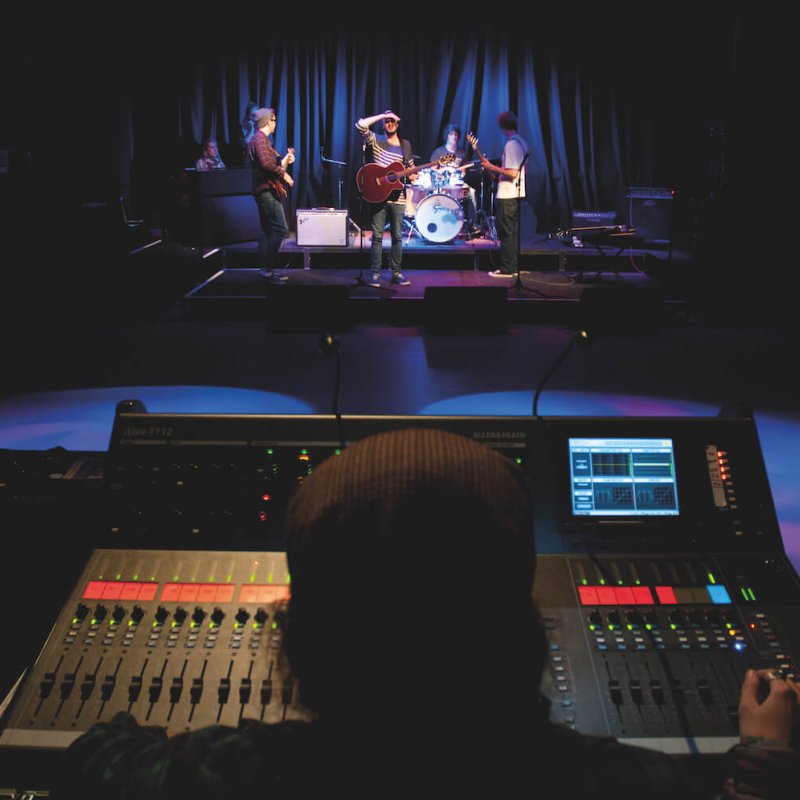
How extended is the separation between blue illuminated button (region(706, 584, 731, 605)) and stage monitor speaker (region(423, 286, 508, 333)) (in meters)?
5.63

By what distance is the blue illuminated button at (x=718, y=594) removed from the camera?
1.66m

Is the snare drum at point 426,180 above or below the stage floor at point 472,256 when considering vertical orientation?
above

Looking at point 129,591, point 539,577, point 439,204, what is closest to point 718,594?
point 539,577

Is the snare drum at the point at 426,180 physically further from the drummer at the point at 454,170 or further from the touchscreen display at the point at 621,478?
Result: the touchscreen display at the point at 621,478

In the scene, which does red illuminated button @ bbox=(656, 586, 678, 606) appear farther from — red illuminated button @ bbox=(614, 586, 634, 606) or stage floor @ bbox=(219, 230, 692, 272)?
stage floor @ bbox=(219, 230, 692, 272)

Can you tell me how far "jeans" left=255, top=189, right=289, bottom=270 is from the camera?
8.43 meters

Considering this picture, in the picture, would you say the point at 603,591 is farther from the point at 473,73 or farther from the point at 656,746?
the point at 473,73

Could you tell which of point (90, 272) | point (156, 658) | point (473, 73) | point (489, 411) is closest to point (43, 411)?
point (489, 411)

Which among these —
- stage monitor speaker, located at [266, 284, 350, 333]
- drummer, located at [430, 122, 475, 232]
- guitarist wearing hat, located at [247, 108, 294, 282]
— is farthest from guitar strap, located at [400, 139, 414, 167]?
stage monitor speaker, located at [266, 284, 350, 333]

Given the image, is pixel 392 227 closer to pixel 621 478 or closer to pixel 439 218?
pixel 439 218

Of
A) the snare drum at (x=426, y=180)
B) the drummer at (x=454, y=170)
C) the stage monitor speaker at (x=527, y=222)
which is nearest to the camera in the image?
the drummer at (x=454, y=170)

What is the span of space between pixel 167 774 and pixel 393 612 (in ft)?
1.13

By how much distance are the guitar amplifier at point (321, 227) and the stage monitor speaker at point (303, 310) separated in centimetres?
284

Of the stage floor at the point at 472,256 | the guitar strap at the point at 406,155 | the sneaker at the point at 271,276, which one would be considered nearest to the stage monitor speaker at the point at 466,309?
the sneaker at the point at 271,276
